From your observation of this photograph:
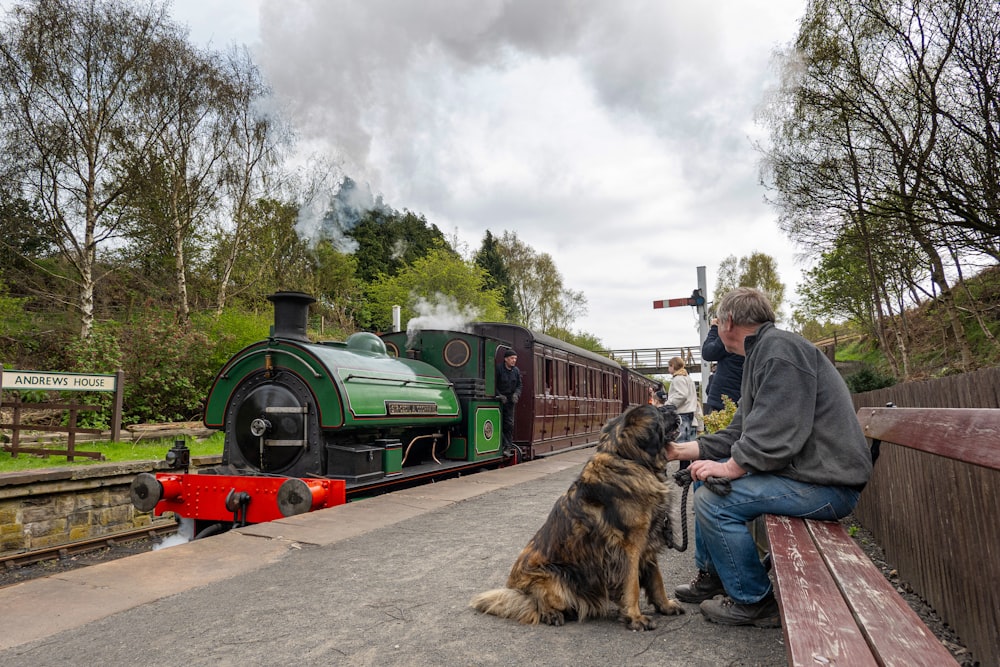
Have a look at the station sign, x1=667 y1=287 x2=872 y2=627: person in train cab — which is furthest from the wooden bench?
the station sign

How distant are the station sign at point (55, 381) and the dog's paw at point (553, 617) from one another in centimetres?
834

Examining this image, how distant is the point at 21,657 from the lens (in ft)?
8.48

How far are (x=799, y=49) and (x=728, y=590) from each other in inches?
446

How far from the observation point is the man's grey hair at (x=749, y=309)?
9.26ft

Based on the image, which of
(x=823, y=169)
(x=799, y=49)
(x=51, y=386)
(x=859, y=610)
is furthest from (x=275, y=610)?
(x=799, y=49)

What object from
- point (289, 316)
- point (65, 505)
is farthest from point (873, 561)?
point (65, 505)

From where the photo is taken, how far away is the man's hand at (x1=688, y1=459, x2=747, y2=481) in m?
2.60

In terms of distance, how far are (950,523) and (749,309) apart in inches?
49.3

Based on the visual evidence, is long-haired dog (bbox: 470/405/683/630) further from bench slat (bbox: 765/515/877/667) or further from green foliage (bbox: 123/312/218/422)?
green foliage (bbox: 123/312/218/422)

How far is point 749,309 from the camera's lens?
2.83 m

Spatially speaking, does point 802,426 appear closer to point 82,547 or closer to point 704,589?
point 704,589

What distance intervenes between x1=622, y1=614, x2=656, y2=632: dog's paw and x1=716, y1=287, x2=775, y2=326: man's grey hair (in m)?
1.36

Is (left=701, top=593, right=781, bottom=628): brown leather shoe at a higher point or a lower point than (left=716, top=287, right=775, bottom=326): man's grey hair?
lower

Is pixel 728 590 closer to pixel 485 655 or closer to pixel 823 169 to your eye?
pixel 485 655
